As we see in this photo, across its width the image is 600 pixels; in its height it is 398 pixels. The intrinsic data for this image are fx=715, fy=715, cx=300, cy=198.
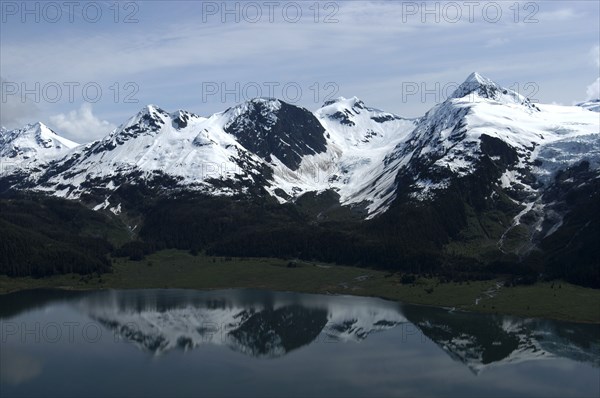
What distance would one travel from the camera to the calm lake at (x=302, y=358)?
431 feet

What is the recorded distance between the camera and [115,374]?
14112 cm

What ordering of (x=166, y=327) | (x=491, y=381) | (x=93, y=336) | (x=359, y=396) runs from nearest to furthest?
1. (x=359, y=396)
2. (x=491, y=381)
3. (x=93, y=336)
4. (x=166, y=327)

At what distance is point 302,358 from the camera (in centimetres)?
15612

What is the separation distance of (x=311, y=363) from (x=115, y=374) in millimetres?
40116

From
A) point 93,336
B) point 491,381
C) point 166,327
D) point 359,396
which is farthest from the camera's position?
point 166,327

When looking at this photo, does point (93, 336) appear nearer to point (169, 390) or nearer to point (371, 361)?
point (169, 390)

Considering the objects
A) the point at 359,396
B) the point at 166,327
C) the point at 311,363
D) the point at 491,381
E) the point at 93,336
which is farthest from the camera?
the point at 166,327

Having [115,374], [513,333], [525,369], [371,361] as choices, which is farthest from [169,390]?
[513,333]

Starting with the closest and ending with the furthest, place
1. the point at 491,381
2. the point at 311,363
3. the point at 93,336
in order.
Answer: the point at 491,381 → the point at 311,363 → the point at 93,336

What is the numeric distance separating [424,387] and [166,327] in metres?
84.6

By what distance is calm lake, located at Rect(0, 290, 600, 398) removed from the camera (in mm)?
131250

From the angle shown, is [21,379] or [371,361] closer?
[21,379]

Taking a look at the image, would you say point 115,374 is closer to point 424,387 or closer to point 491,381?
point 424,387

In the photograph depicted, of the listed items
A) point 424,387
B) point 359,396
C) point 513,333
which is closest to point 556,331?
point 513,333
